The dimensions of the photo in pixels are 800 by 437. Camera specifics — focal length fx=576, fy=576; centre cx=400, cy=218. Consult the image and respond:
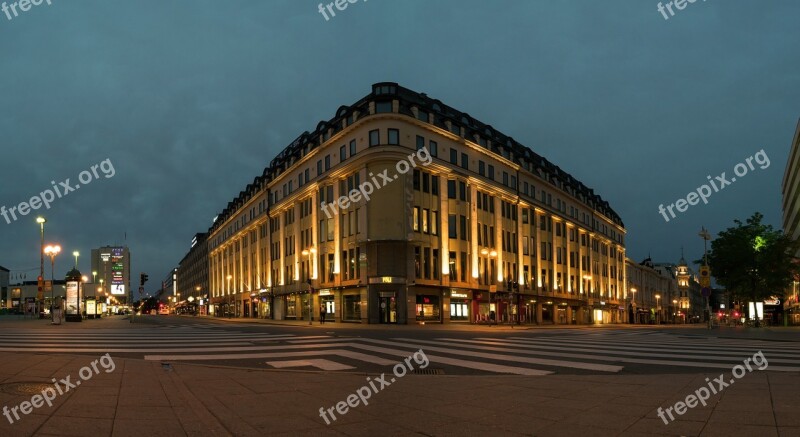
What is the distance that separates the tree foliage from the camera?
148 ft

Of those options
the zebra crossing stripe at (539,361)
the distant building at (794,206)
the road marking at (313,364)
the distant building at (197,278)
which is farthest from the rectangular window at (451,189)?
the distant building at (197,278)

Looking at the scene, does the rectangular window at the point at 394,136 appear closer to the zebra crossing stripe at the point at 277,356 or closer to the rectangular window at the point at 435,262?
the rectangular window at the point at 435,262

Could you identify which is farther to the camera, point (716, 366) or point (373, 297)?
point (373, 297)

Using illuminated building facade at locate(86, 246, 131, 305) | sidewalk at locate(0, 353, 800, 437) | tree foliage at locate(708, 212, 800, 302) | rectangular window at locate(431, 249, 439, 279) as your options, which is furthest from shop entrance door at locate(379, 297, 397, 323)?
illuminated building facade at locate(86, 246, 131, 305)

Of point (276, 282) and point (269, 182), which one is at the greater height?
point (269, 182)

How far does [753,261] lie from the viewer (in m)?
45.9

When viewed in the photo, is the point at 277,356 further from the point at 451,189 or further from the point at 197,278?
the point at 197,278

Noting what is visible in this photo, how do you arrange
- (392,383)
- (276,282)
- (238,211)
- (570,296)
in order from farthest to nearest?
(238,211), (570,296), (276,282), (392,383)

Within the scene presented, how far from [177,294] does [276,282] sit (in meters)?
129

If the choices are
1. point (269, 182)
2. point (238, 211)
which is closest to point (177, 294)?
point (238, 211)

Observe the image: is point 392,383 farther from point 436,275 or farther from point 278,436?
point 436,275

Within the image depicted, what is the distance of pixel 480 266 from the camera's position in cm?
5284

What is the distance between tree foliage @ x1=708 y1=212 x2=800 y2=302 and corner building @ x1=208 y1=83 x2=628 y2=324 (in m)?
17.7

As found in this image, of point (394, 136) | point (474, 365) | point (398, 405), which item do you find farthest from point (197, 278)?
point (398, 405)
